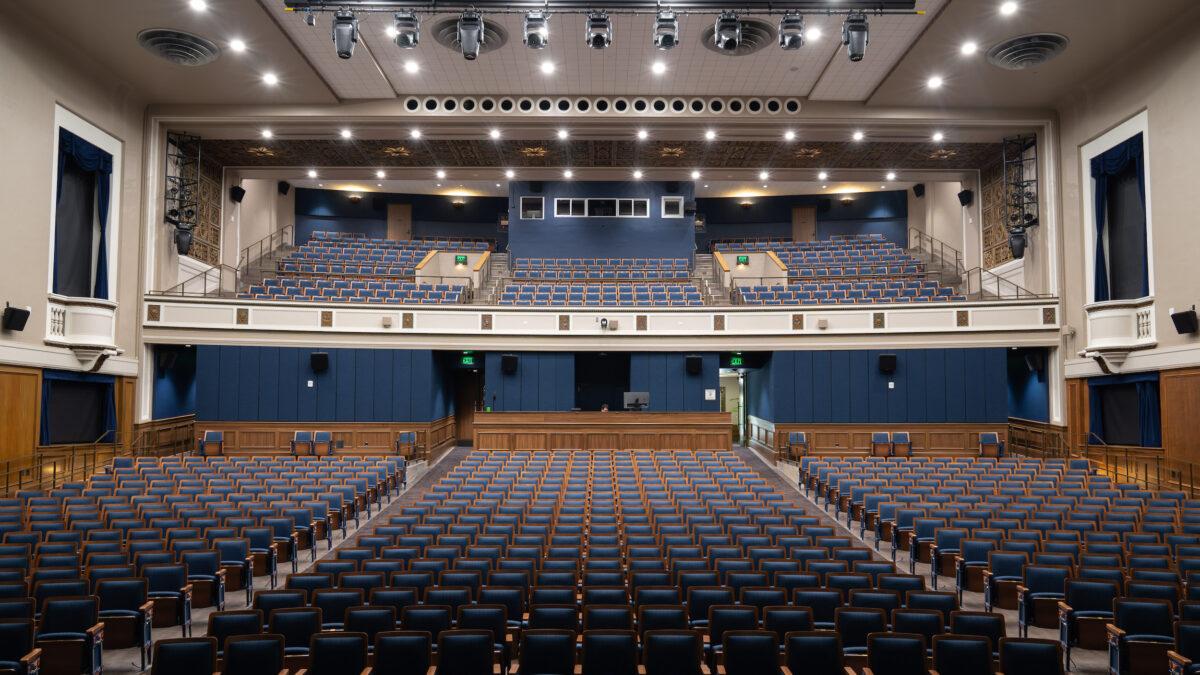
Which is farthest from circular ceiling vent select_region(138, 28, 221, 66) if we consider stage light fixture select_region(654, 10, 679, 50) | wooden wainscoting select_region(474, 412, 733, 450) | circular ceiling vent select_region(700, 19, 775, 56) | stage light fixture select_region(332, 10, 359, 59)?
circular ceiling vent select_region(700, 19, 775, 56)

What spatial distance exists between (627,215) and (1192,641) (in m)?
20.4

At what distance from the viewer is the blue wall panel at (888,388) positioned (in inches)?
672

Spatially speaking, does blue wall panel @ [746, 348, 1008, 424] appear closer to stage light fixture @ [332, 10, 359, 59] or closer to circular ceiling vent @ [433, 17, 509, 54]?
circular ceiling vent @ [433, 17, 509, 54]

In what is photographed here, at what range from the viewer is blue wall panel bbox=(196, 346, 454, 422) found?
16969mm

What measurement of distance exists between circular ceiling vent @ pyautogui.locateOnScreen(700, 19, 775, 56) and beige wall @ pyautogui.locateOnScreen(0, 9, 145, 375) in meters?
12.0

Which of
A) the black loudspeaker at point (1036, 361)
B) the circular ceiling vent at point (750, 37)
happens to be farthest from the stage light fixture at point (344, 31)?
the black loudspeaker at point (1036, 361)

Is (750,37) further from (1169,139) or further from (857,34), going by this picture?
(1169,139)

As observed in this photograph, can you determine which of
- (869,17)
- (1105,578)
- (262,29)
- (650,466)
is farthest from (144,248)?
(1105,578)

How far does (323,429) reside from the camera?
1730cm

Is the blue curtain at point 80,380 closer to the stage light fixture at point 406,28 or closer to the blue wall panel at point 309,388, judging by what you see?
the blue wall panel at point 309,388

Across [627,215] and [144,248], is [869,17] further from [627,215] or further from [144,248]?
[144,248]

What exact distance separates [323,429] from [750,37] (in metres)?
13.0

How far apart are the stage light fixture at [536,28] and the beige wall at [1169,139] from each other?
11037 mm

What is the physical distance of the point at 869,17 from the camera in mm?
12180
